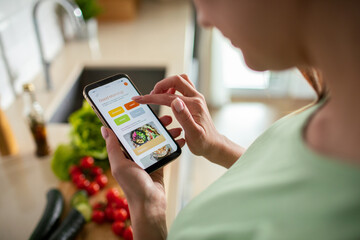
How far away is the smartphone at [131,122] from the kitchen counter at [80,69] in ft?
0.40

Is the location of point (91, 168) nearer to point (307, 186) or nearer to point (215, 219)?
point (215, 219)

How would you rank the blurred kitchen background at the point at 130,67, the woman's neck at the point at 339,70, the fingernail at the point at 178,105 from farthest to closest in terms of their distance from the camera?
the blurred kitchen background at the point at 130,67 < the fingernail at the point at 178,105 < the woman's neck at the point at 339,70

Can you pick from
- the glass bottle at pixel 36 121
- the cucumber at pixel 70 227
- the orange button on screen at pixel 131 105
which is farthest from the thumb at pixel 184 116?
the glass bottle at pixel 36 121

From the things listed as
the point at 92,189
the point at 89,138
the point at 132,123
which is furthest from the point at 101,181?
the point at 132,123

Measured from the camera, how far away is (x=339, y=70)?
313 mm

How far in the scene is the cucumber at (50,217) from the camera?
26.5 inches

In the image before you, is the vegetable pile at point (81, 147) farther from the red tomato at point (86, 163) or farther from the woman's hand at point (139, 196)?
the woman's hand at point (139, 196)

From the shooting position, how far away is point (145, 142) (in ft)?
2.18

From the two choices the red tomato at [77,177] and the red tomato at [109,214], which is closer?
the red tomato at [109,214]

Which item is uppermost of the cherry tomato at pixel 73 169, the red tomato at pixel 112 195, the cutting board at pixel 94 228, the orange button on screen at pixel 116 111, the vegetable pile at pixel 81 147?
the orange button on screen at pixel 116 111

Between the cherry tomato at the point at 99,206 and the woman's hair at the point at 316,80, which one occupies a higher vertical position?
the woman's hair at the point at 316,80

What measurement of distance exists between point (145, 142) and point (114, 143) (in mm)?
80

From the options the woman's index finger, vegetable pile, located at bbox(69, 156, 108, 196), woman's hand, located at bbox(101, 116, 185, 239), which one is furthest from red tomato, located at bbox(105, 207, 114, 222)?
the woman's index finger

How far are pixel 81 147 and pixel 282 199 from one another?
26.9 inches
